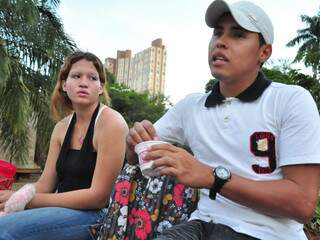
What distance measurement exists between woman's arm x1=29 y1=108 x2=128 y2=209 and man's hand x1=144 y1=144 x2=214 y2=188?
919 mm

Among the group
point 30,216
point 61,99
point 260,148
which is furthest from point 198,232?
point 61,99

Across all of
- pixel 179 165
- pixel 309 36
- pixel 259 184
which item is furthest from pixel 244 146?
pixel 309 36

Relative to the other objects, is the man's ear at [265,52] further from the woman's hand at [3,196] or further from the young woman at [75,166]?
the woman's hand at [3,196]

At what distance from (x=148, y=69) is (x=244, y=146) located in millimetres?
54262

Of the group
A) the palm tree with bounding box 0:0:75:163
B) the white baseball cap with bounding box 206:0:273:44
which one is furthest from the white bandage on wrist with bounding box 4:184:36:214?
the palm tree with bounding box 0:0:75:163

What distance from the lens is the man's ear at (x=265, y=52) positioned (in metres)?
2.07

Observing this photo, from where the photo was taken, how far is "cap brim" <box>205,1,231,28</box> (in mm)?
2047

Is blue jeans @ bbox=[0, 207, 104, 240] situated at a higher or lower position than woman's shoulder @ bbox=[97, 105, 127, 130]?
lower

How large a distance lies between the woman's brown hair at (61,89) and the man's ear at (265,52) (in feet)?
3.86

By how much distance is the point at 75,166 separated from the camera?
2729 millimetres

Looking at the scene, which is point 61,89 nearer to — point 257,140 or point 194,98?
point 194,98

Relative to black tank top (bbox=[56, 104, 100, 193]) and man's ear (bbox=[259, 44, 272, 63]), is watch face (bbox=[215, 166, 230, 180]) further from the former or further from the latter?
black tank top (bbox=[56, 104, 100, 193])

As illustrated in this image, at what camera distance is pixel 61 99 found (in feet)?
10.3

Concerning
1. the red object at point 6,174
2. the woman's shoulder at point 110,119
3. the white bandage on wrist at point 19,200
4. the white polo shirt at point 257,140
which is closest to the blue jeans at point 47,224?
the white bandage on wrist at point 19,200
